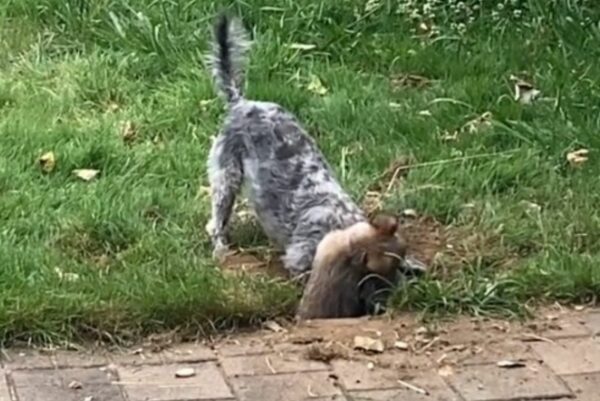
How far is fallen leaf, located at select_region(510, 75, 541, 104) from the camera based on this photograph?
7617 millimetres

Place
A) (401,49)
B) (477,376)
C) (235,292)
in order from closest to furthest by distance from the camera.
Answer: (477,376) → (235,292) → (401,49)

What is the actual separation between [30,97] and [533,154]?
2418 mm

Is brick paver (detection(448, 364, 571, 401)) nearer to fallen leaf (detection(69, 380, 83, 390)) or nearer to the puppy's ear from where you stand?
the puppy's ear

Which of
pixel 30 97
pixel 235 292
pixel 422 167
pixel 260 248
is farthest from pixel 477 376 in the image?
pixel 30 97

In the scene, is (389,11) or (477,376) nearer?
(477,376)

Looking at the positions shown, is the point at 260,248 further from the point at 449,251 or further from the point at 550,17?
the point at 550,17

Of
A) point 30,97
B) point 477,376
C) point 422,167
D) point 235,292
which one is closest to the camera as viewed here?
point 477,376

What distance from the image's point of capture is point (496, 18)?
865 centimetres

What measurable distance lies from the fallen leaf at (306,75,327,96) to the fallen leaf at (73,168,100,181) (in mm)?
1354

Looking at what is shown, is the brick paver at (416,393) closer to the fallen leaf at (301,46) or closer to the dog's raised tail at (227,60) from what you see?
the dog's raised tail at (227,60)

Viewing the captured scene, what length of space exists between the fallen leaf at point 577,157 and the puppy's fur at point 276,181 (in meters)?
1.16

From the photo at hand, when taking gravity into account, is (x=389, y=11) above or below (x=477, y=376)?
above

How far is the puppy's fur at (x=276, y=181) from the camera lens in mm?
6051

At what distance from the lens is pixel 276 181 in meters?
6.20
